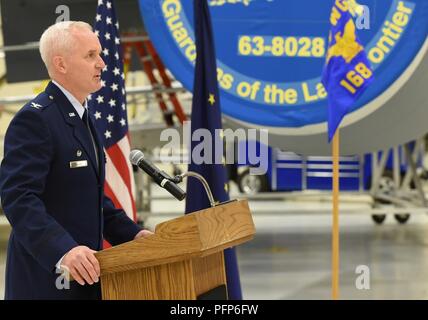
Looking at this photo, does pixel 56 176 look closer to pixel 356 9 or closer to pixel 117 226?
pixel 117 226

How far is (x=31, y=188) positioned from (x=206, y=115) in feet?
8.15

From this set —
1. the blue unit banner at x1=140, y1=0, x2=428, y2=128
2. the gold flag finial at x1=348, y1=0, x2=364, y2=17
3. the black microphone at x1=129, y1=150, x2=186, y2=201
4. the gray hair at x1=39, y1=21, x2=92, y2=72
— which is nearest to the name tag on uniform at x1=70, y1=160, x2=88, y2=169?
the black microphone at x1=129, y1=150, x2=186, y2=201

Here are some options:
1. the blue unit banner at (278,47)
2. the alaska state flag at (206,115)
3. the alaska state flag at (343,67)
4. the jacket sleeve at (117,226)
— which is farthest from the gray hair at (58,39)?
the blue unit banner at (278,47)

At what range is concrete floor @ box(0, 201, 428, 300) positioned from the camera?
639 centimetres

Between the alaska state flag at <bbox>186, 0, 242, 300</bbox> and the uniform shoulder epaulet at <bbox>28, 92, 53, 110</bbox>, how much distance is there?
2217mm

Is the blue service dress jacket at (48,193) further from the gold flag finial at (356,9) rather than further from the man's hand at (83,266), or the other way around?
the gold flag finial at (356,9)

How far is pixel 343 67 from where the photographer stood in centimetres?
476

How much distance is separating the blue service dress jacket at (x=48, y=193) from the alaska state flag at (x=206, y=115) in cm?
210

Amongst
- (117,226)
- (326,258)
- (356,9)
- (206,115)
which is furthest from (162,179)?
(326,258)

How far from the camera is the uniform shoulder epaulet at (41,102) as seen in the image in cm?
246

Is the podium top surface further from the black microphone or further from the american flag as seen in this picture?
the american flag

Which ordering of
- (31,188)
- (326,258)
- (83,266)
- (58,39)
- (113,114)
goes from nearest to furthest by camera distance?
(83,266) < (31,188) < (58,39) < (113,114) < (326,258)
